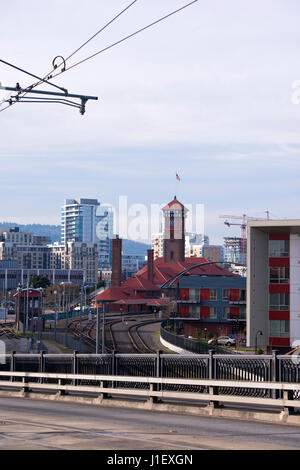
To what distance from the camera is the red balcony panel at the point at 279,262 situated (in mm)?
78375

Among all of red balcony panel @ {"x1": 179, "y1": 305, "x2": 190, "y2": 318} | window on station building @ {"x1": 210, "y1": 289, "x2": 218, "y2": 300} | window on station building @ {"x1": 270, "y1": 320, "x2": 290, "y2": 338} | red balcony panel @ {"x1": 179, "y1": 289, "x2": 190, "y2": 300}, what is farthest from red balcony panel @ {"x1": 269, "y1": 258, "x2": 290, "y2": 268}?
red balcony panel @ {"x1": 179, "y1": 305, "x2": 190, "y2": 318}

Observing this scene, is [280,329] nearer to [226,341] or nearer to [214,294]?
[226,341]

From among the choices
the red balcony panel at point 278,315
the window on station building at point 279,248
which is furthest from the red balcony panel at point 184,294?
the window on station building at point 279,248

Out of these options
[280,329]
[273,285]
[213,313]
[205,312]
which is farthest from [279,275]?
[205,312]

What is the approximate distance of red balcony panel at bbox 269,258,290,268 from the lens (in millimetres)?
78375

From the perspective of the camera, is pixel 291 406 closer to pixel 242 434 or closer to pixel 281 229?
pixel 242 434

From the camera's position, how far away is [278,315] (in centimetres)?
7838

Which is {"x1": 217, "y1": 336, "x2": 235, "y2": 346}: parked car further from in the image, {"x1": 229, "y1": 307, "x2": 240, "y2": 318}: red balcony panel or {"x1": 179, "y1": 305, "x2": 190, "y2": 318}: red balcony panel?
{"x1": 179, "y1": 305, "x2": 190, "y2": 318}: red balcony panel

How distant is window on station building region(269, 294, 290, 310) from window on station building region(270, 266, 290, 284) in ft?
4.73

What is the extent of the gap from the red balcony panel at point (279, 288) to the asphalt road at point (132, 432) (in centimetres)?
5783

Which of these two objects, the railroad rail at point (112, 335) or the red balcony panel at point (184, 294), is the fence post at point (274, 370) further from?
the red balcony panel at point (184, 294)

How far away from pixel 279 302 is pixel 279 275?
2.69 metres
